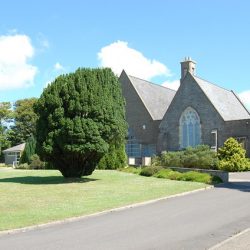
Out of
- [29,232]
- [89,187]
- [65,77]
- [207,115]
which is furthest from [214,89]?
[29,232]

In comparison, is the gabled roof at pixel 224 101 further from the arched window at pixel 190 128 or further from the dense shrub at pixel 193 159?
the dense shrub at pixel 193 159

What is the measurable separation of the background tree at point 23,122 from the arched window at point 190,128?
3630 centimetres

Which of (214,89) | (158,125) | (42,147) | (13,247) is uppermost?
(214,89)

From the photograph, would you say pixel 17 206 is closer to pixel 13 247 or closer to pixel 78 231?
pixel 78 231

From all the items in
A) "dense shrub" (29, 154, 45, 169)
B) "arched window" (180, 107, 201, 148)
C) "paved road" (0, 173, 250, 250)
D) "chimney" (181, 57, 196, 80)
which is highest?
"chimney" (181, 57, 196, 80)

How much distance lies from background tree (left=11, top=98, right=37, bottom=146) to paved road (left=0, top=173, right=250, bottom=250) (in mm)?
62567

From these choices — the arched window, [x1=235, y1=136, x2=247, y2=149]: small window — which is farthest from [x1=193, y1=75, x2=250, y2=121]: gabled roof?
[x1=235, y1=136, x2=247, y2=149]: small window

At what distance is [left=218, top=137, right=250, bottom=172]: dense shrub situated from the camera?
35328 mm

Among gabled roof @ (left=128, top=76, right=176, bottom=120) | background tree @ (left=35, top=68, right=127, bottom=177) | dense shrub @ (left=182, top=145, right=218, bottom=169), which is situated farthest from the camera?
gabled roof @ (left=128, top=76, right=176, bottom=120)

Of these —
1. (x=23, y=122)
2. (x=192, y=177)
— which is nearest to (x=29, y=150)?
(x=192, y=177)

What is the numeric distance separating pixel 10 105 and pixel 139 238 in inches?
2651

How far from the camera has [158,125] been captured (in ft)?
165

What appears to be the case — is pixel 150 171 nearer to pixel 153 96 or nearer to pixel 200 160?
pixel 200 160

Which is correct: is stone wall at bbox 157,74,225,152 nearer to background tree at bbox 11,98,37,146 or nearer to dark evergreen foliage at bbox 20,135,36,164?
dark evergreen foliage at bbox 20,135,36,164
